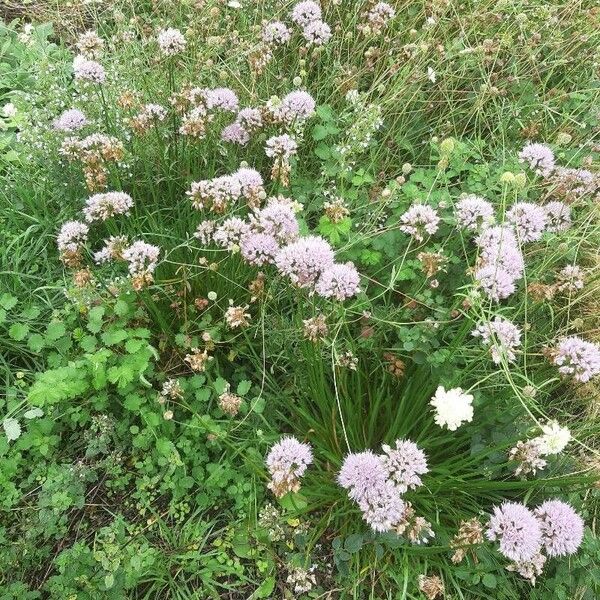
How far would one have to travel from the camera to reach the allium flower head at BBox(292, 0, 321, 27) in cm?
273

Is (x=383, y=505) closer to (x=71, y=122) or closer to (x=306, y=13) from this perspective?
(x=71, y=122)

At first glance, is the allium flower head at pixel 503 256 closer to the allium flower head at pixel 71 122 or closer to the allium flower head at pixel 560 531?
the allium flower head at pixel 560 531

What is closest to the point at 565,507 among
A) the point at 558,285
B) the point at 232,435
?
the point at 558,285

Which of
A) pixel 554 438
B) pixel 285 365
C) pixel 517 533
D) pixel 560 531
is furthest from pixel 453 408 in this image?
pixel 285 365

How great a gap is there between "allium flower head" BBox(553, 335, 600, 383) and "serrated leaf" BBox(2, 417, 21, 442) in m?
1.86

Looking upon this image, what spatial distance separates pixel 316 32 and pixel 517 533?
2287mm

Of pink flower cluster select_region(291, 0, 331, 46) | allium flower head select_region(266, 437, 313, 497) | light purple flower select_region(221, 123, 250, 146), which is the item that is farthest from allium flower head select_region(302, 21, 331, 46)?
allium flower head select_region(266, 437, 313, 497)

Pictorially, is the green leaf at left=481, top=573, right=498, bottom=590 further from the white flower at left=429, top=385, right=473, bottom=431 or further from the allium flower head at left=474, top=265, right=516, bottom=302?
the allium flower head at left=474, top=265, right=516, bottom=302

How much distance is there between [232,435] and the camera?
224cm

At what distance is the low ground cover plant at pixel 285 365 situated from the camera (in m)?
1.81

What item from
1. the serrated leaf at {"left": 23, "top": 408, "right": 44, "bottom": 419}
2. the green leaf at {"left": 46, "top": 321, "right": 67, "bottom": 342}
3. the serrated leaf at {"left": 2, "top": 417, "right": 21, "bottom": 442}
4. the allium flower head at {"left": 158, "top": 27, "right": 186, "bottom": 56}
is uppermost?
the allium flower head at {"left": 158, "top": 27, "right": 186, "bottom": 56}

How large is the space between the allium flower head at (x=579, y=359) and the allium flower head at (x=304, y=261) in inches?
30.5

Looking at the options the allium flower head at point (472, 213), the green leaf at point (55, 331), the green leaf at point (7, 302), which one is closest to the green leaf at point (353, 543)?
the allium flower head at point (472, 213)

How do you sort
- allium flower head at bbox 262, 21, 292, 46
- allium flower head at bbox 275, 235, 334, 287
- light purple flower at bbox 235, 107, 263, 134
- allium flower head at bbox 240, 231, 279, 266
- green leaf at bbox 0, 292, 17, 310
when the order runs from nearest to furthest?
allium flower head at bbox 275, 235, 334, 287 → allium flower head at bbox 240, 231, 279, 266 → green leaf at bbox 0, 292, 17, 310 → light purple flower at bbox 235, 107, 263, 134 → allium flower head at bbox 262, 21, 292, 46
